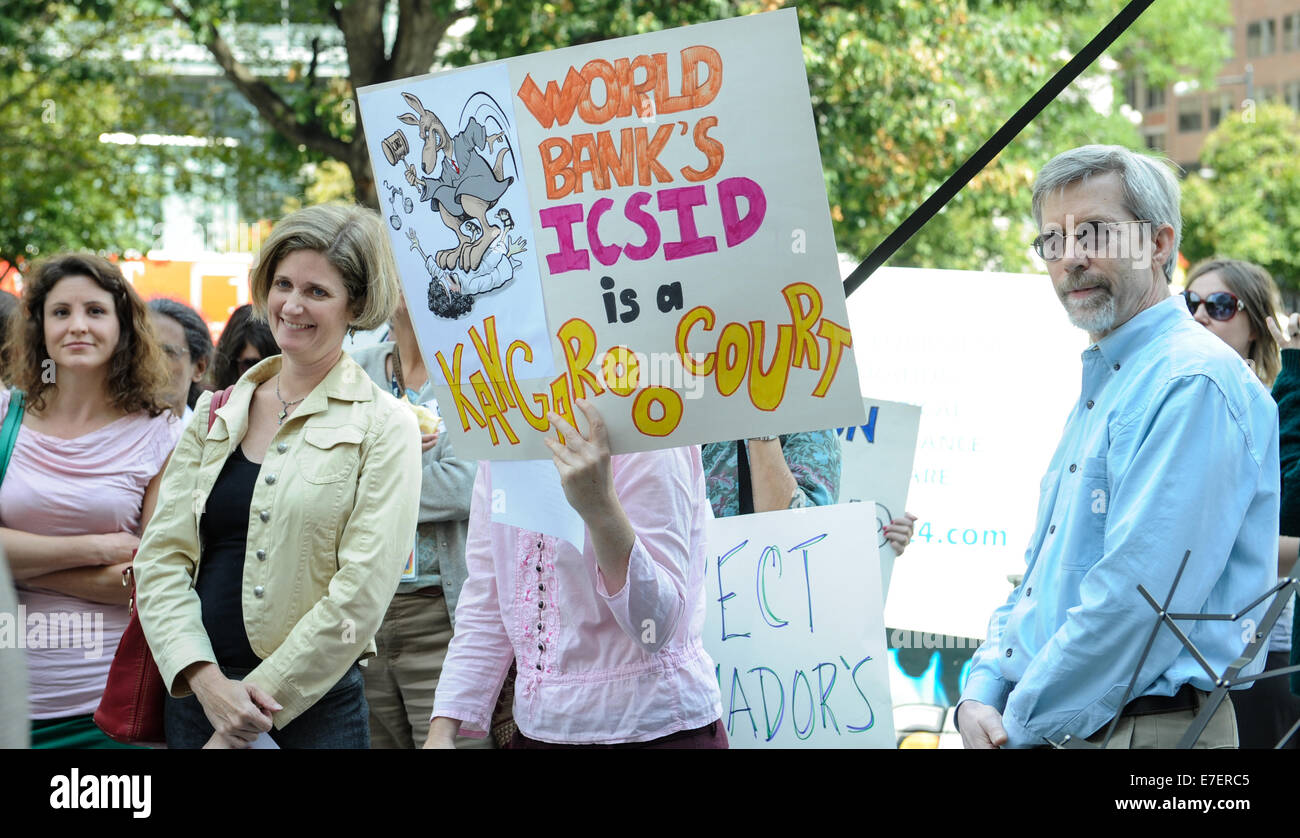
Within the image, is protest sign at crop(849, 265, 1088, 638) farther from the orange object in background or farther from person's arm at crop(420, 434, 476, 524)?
the orange object in background

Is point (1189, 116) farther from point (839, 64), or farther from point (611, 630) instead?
point (611, 630)

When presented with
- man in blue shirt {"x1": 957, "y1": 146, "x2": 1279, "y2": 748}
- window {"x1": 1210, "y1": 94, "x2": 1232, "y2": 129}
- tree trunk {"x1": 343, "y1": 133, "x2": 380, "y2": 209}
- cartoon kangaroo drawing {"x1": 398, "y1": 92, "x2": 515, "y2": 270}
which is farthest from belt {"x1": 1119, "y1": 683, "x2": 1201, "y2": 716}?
window {"x1": 1210, "y1": 94, "x2": 1232, "y2": 129}

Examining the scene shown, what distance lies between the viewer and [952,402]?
4469 mm

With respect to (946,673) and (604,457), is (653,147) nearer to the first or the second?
(604,457)

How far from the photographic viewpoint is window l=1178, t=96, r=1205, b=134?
2197 inches

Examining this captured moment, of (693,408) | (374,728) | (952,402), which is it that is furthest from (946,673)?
(693,408)

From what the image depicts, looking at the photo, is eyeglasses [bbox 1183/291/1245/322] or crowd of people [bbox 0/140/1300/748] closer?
crowd of people [bbox 0/140/1300/748]

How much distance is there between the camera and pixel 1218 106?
53438 mm

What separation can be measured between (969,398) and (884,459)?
58 cm

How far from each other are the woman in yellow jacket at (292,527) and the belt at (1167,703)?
1503 mm

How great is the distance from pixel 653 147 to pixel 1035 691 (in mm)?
1114

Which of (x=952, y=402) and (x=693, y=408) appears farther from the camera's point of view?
(x=952, y=402)

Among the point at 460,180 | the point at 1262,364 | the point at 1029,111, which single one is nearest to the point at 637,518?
the point at 460,180

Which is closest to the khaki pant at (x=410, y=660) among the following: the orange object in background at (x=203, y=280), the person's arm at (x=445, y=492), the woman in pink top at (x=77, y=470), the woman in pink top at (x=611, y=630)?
the person's arm at (x=445, y=492)
